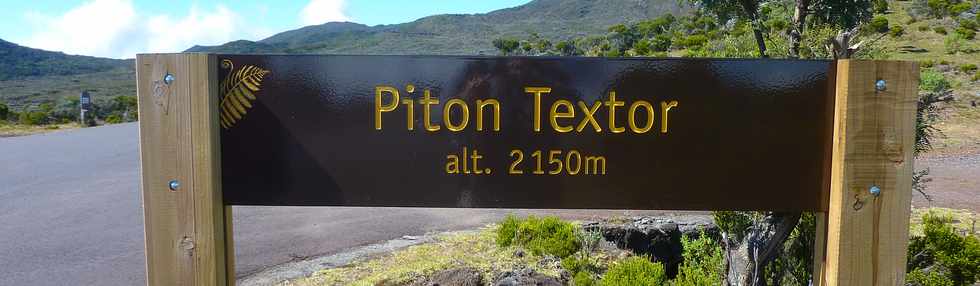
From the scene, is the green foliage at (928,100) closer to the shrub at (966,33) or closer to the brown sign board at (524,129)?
the brown sign board at (524,129)

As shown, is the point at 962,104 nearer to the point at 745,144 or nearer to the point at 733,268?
the point at 733,268

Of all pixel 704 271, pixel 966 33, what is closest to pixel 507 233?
pixel 704 271

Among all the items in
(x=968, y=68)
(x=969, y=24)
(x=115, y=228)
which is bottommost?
(x=115, y=228)

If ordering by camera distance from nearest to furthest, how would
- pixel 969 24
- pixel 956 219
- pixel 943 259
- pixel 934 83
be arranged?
pixel 934 83
pixel 943 259
pixel 956 219
pixel 969 24

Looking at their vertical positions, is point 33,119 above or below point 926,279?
above

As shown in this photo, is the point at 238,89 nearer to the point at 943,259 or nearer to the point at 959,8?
the point at 943,259

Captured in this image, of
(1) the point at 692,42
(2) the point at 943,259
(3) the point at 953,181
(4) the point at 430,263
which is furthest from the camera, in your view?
(1) the point at 692,42

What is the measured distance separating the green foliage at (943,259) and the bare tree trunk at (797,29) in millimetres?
1175

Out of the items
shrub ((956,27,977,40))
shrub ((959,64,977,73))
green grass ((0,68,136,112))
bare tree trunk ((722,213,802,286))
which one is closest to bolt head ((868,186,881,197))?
bare tree trunk ((722,213,802,286))

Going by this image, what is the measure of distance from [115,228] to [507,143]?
600 centimetres

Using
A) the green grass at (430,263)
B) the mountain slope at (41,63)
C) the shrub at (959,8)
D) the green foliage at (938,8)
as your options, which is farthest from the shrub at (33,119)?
the mountain slope at (41,63)

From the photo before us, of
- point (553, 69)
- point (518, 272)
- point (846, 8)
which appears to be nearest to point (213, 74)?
point (553, 69)

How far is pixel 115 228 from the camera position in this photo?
638 cm

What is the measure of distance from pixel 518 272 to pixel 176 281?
7.72ft
